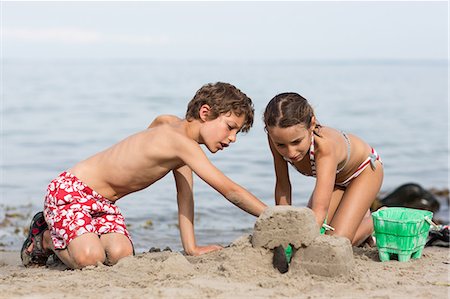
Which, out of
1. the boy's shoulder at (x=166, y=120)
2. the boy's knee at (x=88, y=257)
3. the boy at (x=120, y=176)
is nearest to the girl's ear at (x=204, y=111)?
the boy at (x=120, y=176)

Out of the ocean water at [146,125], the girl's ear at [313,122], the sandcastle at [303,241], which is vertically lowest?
the ocean water at [146,125]

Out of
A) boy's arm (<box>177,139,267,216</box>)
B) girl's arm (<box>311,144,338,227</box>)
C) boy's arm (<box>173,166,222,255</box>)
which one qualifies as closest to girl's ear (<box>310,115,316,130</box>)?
girl's arm (<box>311,144,338,227</box>)

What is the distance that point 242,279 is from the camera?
4.03 m

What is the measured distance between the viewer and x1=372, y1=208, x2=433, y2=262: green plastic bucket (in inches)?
189

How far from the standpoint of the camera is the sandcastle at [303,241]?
4.05 metres

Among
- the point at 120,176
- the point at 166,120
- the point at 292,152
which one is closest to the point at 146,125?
the point at 166,120

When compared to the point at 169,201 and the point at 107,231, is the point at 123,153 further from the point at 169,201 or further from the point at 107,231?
the point at 169,201

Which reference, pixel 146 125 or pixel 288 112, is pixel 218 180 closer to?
pixel 288 112

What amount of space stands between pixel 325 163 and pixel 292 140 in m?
0.35

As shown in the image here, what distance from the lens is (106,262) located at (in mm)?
4820

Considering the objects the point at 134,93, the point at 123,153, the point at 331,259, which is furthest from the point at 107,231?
the point at 134,93

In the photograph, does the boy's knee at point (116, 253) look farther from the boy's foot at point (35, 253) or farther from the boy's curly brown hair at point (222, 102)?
the boy's curly brown hair at point (222, 102)

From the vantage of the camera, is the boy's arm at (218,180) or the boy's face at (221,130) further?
the boy's face at (221,130)

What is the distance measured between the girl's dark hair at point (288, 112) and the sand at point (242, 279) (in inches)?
33.7
